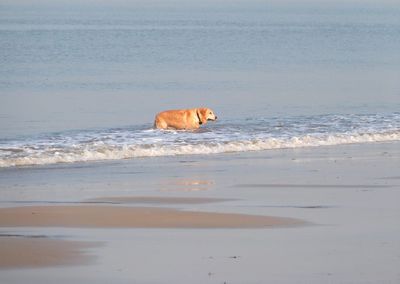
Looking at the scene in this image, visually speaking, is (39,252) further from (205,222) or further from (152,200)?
(152,200)

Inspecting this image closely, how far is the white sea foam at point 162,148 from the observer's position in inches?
601

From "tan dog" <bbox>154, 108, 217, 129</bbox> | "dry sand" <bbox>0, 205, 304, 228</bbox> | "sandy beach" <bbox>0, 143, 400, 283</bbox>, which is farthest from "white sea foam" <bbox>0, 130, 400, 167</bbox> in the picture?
"dry sand" <bbox>0, 205, 304, 228</bbox>

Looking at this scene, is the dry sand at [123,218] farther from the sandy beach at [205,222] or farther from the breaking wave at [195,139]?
the breaking wave at [195,139]

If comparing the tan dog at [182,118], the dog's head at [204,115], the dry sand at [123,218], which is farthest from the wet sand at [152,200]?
the dog's head at [204,115]

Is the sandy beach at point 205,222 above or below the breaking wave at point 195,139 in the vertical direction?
above

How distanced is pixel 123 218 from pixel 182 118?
27.3 ft

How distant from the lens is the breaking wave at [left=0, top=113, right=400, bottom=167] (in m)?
15.7

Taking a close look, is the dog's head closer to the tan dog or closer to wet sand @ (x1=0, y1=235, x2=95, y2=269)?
the tan dog

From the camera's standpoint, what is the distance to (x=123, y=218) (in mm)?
10562

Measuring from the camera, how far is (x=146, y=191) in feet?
40.3

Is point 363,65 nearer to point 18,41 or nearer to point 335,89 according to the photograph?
point 335,89

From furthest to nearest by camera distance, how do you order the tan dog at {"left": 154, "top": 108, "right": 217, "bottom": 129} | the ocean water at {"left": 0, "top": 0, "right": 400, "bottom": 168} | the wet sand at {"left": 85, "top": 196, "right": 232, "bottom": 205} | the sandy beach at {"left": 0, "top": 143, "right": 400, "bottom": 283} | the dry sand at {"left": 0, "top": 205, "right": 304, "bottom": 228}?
1. the tan dog at {"left": 154, "top": 108, "right": 217, "bottom": 129}
2. the ocean water at {"left": 0, "top": 0, "right": 400, "bottom": 168}
3. the wet sand at {"left": 85, "top": 196, "right": 232, "bottom": 205}
4. the dry sand at {"left": 0, "top": 205, "right": 304, "bottom": 228}
5. the sandy beach at {"left": 0, "top": 143, "right": 400, "bottom": 283}

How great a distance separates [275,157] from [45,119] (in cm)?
593

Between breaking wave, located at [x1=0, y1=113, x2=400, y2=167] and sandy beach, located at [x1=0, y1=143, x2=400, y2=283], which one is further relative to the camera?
breaking wave, located at [x1=0, y1=113, x2=400, y2=167]
